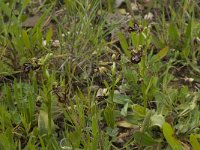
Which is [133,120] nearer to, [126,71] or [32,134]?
[126,71]

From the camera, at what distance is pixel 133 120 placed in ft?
5.56

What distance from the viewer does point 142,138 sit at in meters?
1.57

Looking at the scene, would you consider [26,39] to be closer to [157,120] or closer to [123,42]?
[123,42]

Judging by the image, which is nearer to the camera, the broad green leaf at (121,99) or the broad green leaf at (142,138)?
the broad green leaf at (142,138)

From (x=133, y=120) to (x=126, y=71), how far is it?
201mm

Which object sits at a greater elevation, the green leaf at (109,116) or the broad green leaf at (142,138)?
the green leaf at (109,116)

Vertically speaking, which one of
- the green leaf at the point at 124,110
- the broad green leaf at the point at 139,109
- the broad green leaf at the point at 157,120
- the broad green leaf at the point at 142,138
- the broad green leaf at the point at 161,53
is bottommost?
the broad green leaf at the point at 142,138

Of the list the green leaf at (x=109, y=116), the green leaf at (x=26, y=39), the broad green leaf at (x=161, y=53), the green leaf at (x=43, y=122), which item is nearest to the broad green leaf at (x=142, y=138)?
the green leaf at (x=109, y=116)

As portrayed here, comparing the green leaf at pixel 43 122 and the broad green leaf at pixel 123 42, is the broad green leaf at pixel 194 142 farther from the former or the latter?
the broad green leaf at pixel 123 42

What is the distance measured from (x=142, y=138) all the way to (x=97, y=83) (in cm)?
39

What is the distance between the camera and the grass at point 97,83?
5.15 ft

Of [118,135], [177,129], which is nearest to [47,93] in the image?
[118,135]

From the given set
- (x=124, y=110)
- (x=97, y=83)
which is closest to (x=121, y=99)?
(x=124, y=110)

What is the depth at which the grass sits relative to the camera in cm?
157
